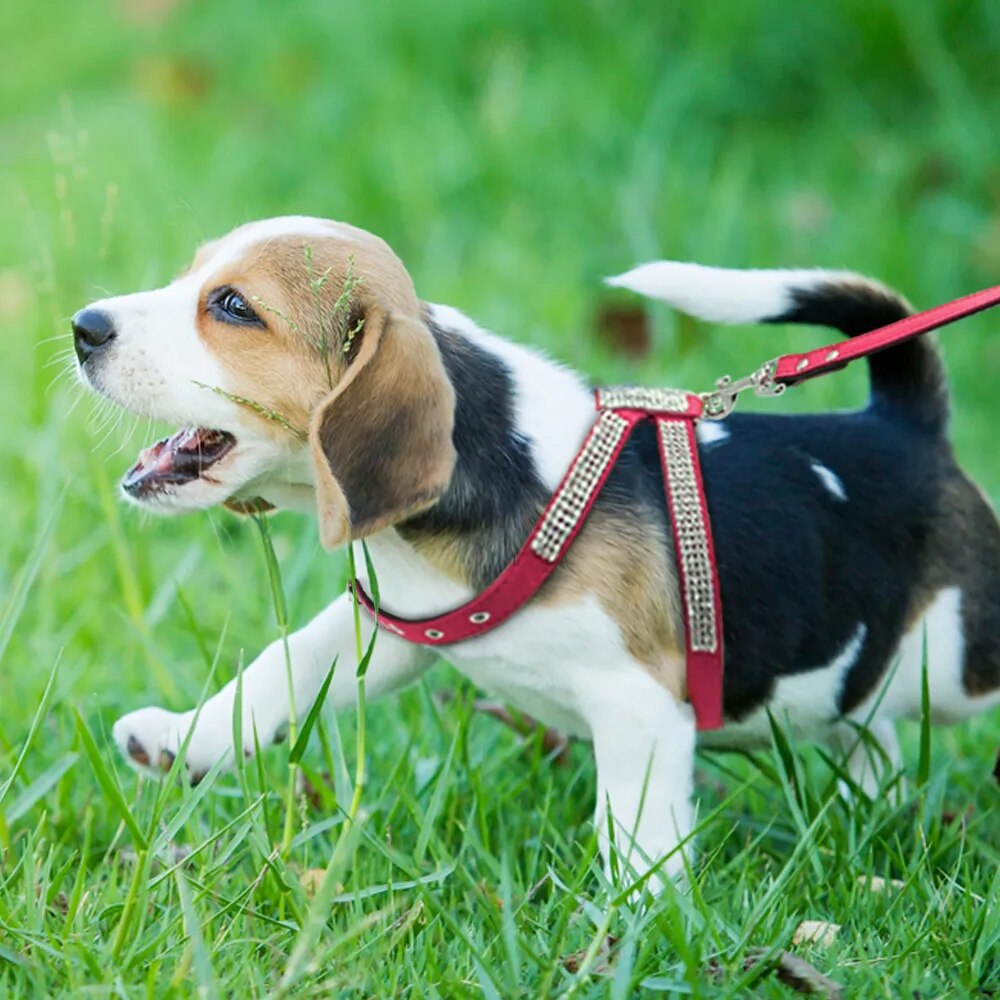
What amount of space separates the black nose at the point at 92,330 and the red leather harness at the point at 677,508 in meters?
0.56

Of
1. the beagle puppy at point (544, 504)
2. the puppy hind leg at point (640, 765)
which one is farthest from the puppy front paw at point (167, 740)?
the puppy hind leg at point (640, 765)

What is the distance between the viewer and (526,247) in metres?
5.89

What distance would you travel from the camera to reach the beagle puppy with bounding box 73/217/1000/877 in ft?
7.97

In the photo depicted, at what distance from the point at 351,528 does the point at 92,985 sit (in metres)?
0.74

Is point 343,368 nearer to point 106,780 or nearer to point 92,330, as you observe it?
point 92,330

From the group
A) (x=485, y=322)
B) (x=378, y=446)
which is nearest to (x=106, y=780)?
(x=378, y=446)

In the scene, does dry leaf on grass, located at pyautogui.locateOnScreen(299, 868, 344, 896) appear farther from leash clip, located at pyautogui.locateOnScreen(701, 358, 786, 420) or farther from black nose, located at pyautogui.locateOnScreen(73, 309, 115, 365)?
leash clip, located at pyautogui.locateOnScreen(701, 358, 786, 420)

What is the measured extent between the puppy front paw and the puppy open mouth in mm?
433

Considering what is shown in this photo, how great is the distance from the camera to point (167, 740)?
8.94ft

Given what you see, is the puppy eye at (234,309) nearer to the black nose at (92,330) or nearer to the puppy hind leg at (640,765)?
the black nose at (92,330)

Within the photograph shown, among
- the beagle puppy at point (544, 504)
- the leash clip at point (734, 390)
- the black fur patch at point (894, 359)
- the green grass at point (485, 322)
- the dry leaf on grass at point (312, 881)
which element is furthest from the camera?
the black fur patch at point (894, 359)

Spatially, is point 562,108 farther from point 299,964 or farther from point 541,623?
point 299,964

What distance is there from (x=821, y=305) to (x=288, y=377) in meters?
1.10

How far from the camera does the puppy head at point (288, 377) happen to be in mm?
2361
